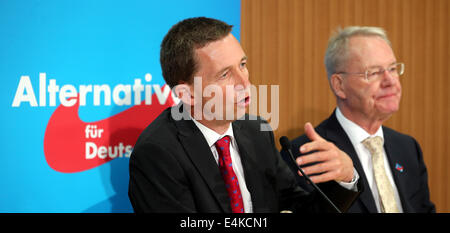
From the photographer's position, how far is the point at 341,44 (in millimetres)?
1836

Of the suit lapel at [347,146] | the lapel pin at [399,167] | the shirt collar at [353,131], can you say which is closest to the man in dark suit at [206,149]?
the suit lapel at [347,146]

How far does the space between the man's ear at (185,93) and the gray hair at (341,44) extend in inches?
31.5

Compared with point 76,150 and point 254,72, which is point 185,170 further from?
point 254,72

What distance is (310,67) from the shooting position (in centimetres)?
208

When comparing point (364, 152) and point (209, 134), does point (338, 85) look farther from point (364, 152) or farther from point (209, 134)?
point (209, 134)

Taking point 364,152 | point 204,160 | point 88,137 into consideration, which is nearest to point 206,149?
point 204,160

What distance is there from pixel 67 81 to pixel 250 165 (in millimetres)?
946

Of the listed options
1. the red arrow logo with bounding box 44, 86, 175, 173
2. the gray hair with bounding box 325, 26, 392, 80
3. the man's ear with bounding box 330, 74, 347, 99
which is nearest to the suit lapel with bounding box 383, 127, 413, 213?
the man's ear with bounding box 330, 74, 347, 99

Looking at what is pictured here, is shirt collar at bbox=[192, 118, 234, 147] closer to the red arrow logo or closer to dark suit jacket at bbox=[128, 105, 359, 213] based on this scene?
dark suit jacket at bbox=[128, 105, 359, 213]

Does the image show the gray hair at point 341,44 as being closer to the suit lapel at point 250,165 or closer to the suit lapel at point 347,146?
the suit lapel at point 347,146
